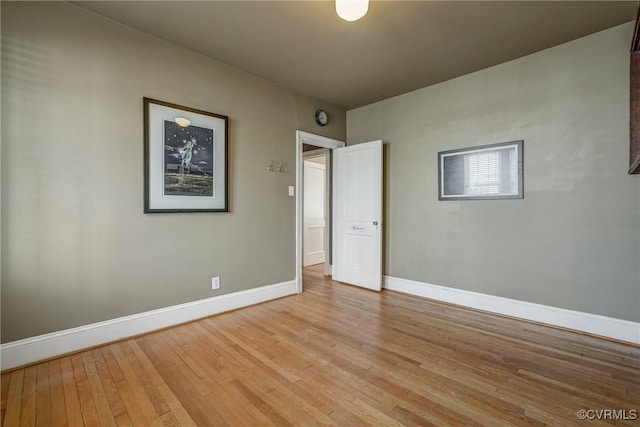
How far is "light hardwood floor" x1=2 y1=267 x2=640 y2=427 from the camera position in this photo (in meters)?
1.49

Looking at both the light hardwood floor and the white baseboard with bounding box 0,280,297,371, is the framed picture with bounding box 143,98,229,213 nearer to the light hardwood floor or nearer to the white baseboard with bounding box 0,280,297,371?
the white baseboard with bounding box 0,280,297,371

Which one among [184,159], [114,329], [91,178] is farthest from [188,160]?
[114,329]

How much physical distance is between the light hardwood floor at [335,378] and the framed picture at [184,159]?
1186 mm

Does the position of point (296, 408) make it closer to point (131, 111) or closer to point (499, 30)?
point (131, 111)

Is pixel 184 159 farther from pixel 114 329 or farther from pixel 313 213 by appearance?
pixel 313 213

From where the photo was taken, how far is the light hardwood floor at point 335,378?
58.8 inches

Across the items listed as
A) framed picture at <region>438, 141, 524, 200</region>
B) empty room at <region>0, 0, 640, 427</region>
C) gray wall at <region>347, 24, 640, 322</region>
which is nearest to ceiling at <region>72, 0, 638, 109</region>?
empty room at <region>0, 0, 640, 427</region>

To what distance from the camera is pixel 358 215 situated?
155 inches

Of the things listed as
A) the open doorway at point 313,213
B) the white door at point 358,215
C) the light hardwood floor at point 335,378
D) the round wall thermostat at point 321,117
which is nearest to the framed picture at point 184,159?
the light hardwood floor at point 335,378

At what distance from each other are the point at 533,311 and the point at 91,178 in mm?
4123

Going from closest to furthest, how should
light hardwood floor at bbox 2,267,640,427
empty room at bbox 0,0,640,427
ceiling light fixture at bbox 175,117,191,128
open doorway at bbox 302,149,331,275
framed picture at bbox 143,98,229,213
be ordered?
light hardwood floor at bbox 2,267,640,427 < empty room at bbox 0,0,640,427 < framed picture at bbox 143,98,229,213 < ceiling light fixture at bbox 175,117,191,128 < open doorway at bbox 302,149,331,275

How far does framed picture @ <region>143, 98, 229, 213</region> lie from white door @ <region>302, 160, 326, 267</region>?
2.78 m

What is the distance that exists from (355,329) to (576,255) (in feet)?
6.93

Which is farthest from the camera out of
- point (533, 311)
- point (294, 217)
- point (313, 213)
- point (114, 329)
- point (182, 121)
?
point (313, 213)
